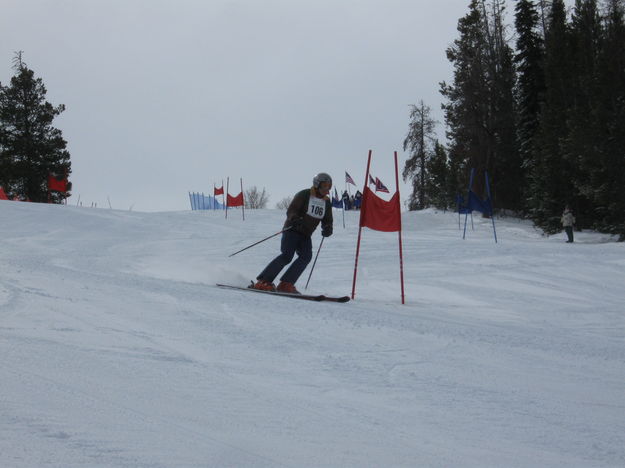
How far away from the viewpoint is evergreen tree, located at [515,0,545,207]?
34250mm

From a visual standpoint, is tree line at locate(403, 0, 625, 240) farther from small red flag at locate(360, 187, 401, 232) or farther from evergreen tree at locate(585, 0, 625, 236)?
small red flag at locate(360, 187, 401, 232)

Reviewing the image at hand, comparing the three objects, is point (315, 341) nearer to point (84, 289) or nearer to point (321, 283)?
point (84, 289)

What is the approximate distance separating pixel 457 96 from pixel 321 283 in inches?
1140

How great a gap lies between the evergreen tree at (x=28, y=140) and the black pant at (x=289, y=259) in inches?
1457

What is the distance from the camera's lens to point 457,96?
36.7 m

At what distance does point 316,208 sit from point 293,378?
15.9 ft

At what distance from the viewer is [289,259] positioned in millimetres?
8523

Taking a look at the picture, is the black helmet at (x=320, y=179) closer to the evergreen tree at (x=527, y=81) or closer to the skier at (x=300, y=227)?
the skier at (x=300, y=227)

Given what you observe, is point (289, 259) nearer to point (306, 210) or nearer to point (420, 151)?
point (306, 210)

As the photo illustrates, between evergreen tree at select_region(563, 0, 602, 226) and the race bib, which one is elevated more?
evergreen tree at select_region(563, 0, 602, 226)

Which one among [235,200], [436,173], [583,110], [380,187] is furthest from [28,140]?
[583,110]

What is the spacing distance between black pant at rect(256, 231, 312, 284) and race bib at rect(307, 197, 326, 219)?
0.35 m

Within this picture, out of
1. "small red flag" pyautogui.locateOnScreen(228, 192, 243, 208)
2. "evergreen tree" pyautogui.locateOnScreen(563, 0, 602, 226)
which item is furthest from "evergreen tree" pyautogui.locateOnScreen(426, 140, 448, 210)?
"small red flag" pyautogui.locateOnScreen(228, 192, 243, 208)

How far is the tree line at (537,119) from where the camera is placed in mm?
23266
